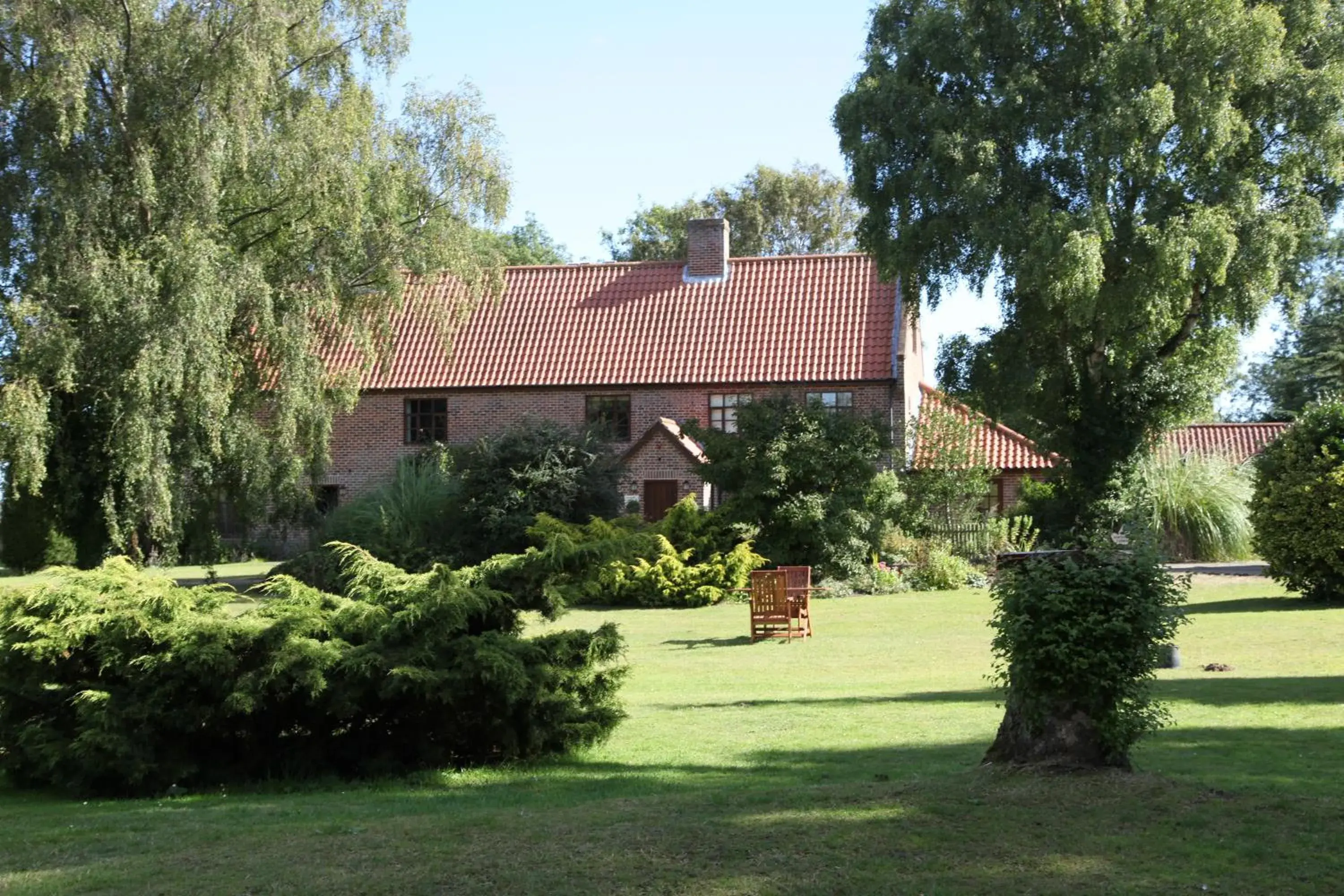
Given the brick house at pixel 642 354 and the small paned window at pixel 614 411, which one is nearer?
the brick house at pixel 642 354

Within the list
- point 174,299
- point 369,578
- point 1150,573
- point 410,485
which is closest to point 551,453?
point 410,485

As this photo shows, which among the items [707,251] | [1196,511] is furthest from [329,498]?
[1196,511]

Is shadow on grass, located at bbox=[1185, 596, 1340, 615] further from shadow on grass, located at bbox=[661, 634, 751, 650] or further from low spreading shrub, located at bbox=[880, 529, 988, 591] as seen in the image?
shadow on grass, located at bbox=[661, 634, 751, 650]

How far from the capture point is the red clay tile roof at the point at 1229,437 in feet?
177

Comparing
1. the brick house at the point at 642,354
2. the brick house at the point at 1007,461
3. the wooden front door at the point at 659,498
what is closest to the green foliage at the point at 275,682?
the wooden front door at the point at 659,498

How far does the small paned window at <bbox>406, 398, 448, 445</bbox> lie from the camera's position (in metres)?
39.9

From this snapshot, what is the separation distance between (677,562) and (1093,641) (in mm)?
20051

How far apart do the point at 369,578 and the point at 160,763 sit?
6.89ft

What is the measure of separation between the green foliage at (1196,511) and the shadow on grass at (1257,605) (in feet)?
35.1

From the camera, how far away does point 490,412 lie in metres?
39.6

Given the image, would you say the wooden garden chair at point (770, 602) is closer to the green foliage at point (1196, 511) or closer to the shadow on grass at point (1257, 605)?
the shadow on grass at point (1257, 605)

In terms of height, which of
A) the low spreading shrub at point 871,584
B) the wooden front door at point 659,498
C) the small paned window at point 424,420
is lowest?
the low spreading shrub at point 871,584

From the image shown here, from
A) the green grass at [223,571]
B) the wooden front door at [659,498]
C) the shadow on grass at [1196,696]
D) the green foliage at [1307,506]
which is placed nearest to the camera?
the shadow on grass at [1196,696]

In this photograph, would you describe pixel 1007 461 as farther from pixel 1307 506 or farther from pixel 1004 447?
pixel 1307 506
